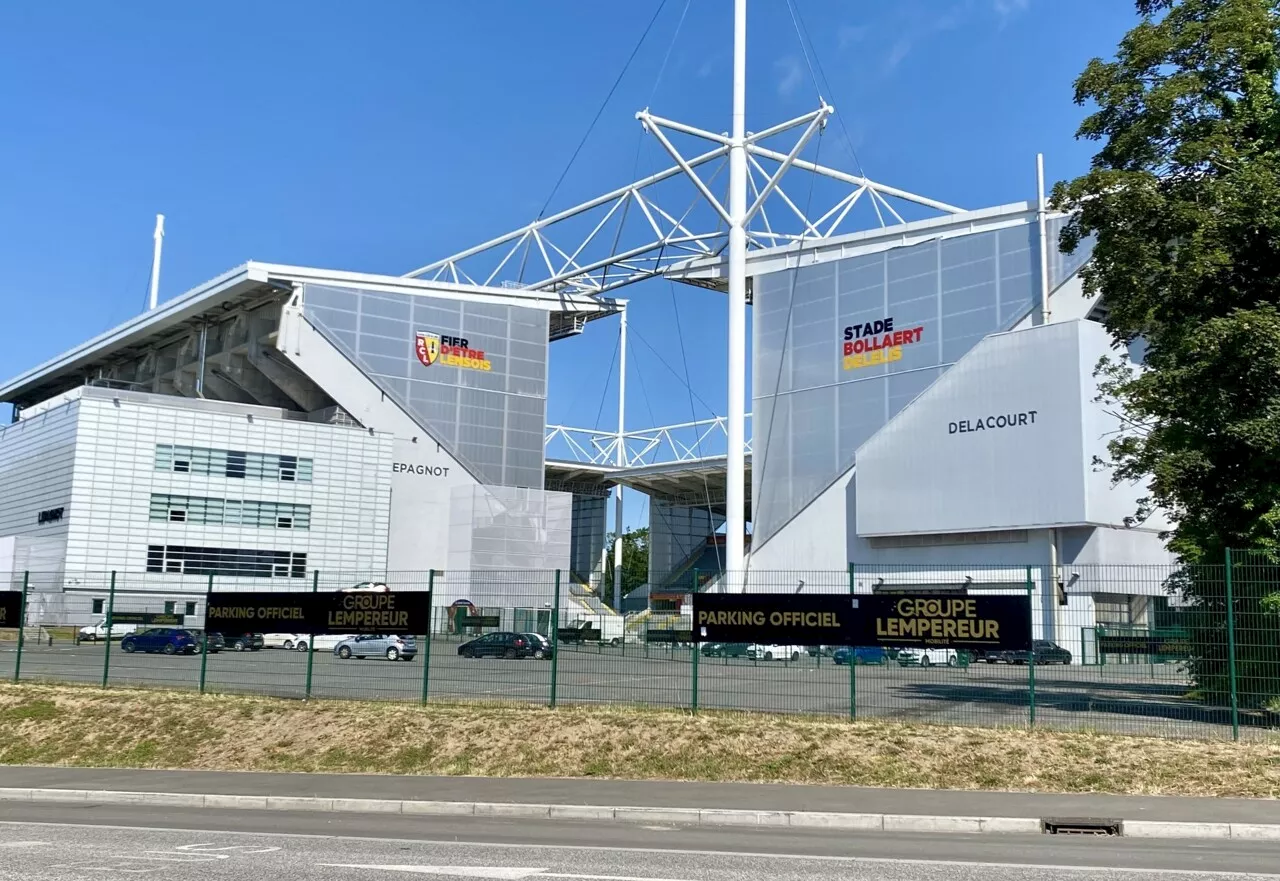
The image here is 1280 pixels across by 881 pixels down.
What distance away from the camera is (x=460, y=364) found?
7825cm

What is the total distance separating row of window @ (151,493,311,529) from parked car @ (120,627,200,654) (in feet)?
144

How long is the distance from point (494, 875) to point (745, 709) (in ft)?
35.8

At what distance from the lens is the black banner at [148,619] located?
1095 inches

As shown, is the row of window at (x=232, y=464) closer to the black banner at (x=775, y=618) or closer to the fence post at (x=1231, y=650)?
the black banner at (x=775, y=618)

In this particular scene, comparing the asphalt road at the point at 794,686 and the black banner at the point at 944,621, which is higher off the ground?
the black banner at the point at 944,621

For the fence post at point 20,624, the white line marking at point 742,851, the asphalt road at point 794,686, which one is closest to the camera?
the white line marking at point 742,851

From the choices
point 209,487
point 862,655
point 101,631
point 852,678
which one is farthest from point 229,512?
point 852,678

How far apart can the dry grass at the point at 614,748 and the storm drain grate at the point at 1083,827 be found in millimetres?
2281

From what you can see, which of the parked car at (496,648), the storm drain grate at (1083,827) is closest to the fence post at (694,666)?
the parked car at (496,648)

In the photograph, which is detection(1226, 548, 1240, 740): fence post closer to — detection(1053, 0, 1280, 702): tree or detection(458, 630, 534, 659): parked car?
detection(1053, 0, 1280, 702): tree

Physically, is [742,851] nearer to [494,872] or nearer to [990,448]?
[494,872]

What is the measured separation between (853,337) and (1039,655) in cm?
4500

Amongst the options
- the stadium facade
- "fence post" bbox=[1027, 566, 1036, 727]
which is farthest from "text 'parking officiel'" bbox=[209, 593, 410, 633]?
the stadium facade

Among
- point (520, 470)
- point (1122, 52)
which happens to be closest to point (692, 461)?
point (520, 470)
